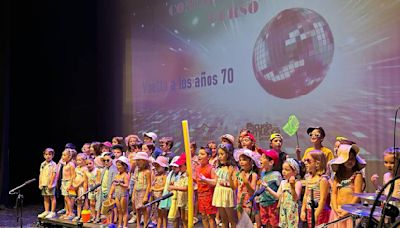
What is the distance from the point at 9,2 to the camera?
1011cm

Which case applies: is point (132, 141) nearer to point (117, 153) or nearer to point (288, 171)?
point (117, 153)

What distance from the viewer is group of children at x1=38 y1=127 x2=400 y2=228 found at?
4293 millimetres

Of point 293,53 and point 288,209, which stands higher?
point 293,53

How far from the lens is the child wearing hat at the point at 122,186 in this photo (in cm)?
→ 645

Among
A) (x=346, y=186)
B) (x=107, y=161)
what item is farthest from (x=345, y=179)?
(x=107, y=161)

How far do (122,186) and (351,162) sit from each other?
3.34m

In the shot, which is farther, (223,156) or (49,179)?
(49,179)

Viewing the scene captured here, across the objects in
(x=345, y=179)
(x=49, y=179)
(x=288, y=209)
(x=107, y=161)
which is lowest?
(x=49, y=179)

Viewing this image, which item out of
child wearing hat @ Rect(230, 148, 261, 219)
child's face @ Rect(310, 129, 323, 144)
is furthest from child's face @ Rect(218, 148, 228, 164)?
child's face @ Rect(310, 129, 323, 144)

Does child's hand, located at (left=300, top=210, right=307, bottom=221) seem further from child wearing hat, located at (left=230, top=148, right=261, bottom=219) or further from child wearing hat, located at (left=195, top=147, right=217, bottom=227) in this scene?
child wearing hat, located at (left=195, top=147, right=217, bottom=227)

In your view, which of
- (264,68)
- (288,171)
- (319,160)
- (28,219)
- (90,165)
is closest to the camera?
(319,160)

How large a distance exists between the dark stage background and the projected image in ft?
3.61

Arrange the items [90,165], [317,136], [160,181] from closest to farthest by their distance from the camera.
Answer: [317,136], [160,181], [90,165]

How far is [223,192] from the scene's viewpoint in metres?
5.24
